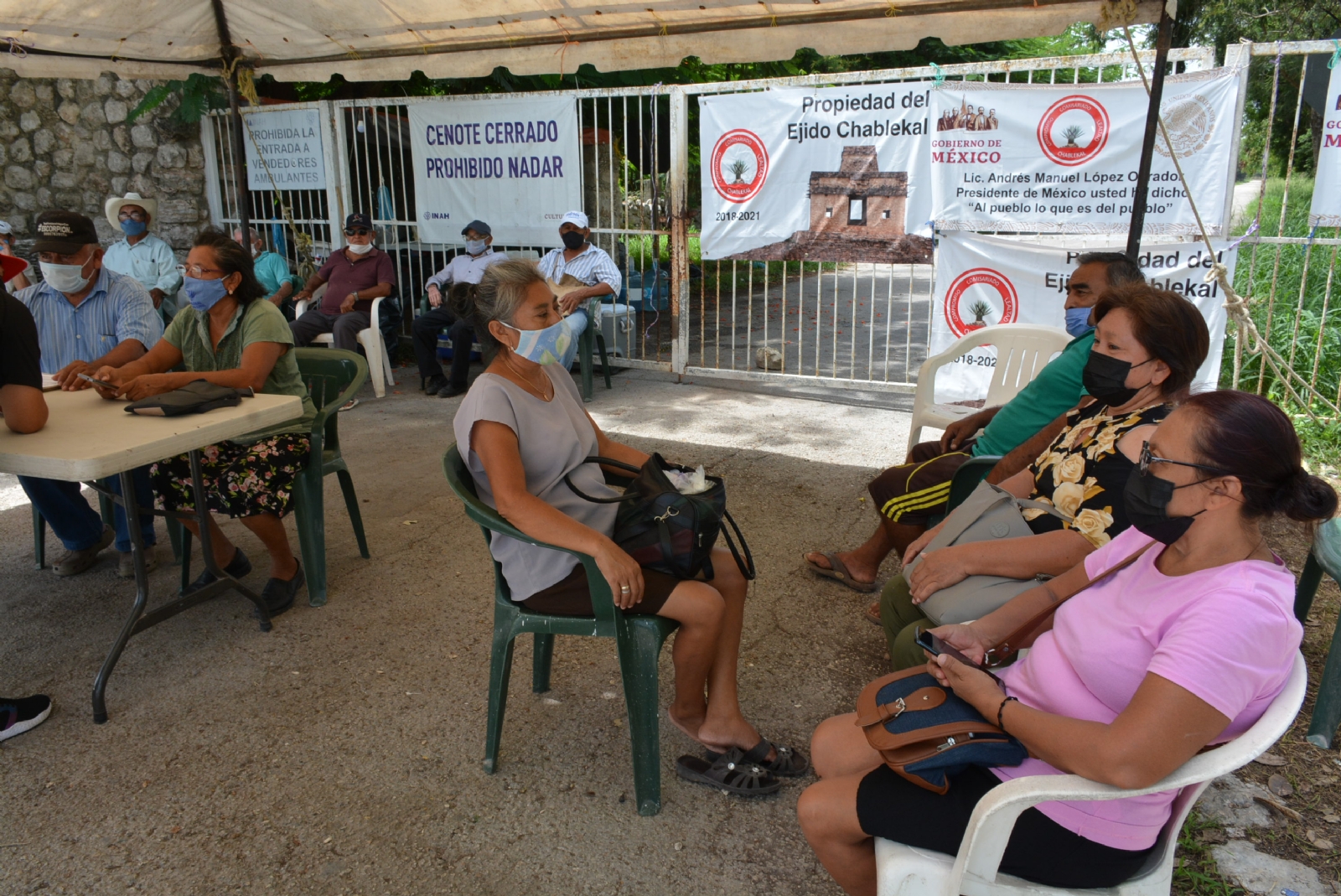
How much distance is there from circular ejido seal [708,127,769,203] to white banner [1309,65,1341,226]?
324 centimetres

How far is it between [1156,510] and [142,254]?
7.10 m

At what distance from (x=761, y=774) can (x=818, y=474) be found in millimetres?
2720

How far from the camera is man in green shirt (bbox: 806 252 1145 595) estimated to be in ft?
9.71

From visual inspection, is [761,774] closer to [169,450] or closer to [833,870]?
[833,870]

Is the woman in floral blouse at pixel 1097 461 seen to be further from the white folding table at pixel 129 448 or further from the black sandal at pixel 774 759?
the white folding table at pixel 129 448

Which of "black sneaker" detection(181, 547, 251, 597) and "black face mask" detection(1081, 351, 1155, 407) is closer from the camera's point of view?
"black face mask" detection(1081, 351, 1155, 407)

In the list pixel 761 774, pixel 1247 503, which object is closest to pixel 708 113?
pixel 761 774

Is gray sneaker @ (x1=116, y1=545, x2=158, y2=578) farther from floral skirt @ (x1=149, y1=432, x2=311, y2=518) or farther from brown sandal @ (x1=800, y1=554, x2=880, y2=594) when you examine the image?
brown sandal @ (x1=800, y1=554, x2=880, y2=594)

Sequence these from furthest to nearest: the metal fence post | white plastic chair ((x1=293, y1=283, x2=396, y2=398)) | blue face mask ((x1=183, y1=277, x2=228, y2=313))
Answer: white plastic chair ((x1=293, y1=283, x2=396, y2=398)), the metal fence post, blue face mask ((x1=183, y1=277, x2=228, y2=313))

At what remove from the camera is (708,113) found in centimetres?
657

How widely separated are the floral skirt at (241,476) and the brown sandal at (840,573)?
207cm

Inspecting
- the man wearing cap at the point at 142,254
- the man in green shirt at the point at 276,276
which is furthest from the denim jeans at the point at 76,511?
the man in green shirt at the point at 276,276

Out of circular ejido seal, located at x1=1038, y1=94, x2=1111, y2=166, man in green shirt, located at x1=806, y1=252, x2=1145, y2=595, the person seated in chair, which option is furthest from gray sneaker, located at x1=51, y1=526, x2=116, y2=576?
circular ejido seal, located at x1=1038, y1=94, x2=1111, y2=166

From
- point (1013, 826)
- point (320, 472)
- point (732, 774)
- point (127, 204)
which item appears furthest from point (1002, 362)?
point (127, 204)
